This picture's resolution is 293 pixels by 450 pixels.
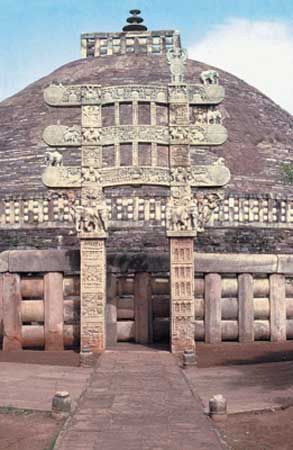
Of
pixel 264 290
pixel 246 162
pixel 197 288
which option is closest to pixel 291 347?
pixel 264 290

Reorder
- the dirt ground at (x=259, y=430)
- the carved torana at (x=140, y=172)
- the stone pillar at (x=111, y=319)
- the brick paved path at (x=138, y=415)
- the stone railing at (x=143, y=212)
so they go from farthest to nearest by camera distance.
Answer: the stone railing at (x=143, y=212)
the stone pillar at (x=111, y=319)
the carved torana at (x=140, y=172)
the dirt ground at (x=259, y=430)
the brick paved path at (x=138, y=415)

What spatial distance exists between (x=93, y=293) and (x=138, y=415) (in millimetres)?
4801

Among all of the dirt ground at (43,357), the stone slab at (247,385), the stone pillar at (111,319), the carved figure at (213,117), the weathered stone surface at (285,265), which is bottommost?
the dirt ground at (43,357)

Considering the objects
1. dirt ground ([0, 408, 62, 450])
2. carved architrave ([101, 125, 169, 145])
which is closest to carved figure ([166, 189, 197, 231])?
carved architrave ([101, 125, 169, 145])

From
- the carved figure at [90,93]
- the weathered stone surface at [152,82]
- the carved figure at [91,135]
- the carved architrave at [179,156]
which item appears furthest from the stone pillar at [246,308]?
the weathered stone surface at [152,82]

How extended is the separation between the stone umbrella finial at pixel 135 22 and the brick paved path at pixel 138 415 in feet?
69.2

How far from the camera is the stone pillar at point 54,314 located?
1140cm

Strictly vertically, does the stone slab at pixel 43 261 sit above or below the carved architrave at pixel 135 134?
below

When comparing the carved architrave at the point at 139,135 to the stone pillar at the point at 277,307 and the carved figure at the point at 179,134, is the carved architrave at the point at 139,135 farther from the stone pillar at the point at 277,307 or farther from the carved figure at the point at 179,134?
the stone pillar at the point at 277,307

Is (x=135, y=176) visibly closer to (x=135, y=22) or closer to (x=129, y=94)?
(x=129, y=94)

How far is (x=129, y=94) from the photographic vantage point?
11312 millimetres

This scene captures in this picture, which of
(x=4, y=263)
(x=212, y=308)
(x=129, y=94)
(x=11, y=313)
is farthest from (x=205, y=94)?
(x=11, y=313)

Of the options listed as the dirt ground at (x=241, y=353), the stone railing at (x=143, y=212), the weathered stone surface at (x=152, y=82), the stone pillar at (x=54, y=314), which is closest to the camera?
the dirt ground at (x=241, y=353)

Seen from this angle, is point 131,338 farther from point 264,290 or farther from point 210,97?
point 210,97
